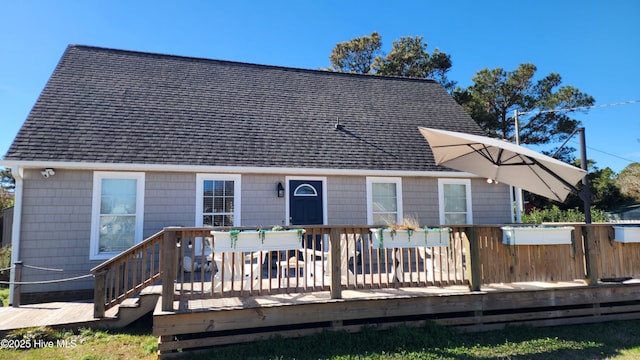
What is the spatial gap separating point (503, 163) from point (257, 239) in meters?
4.52

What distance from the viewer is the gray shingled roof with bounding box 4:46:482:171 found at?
23.1ft

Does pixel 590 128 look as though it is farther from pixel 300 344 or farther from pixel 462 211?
pixel 300 344

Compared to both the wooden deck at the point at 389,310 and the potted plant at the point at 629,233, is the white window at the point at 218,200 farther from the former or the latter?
the potted plant at the point at 629,233

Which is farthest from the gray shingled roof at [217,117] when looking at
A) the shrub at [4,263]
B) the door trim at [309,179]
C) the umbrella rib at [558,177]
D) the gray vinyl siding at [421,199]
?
the shrub at [4,263]

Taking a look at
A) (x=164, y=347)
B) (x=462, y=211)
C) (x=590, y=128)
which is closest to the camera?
(x=164, y=347)

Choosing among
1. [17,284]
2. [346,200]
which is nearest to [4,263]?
[17,284]

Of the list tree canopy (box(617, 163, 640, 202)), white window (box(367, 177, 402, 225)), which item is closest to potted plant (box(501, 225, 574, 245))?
white window (box(367, 177, 402, 225))

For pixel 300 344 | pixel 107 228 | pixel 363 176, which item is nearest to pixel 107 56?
pixel 107 228

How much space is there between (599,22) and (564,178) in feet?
46.6

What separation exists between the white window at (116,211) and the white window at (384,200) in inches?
193

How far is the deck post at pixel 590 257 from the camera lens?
5.34 m

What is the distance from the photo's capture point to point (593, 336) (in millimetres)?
4734

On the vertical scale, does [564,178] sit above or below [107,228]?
above

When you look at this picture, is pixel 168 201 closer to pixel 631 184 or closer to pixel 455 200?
pixel 455 200
